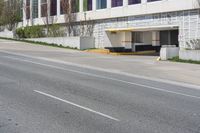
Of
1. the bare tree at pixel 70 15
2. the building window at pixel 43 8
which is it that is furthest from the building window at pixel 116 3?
the building window at pixel 43 8

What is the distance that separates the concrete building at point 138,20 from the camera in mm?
32812

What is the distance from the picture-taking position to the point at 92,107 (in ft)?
35.3

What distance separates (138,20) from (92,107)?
90.8 feet

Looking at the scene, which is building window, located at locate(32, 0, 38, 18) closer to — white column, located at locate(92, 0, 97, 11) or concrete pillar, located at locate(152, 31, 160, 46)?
white column, located at locate(92, 0, 97, 11)

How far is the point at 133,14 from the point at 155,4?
3213 millimetres

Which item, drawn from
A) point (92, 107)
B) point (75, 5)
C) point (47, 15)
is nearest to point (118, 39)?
point (75, 5)

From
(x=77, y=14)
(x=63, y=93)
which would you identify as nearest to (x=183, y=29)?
(x=77, y=14)

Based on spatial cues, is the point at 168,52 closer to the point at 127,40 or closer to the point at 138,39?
the point at 127,40

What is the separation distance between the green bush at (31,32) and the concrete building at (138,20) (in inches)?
101

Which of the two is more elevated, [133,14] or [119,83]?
[133,14]

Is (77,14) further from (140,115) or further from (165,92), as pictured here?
(140,115)

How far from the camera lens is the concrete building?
3281 cm

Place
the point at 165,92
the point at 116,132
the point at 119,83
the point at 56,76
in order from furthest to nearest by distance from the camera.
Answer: the point at 56,76, the point at 119,83, the point at 165,92, the point at 116,132

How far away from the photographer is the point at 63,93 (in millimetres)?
12969
